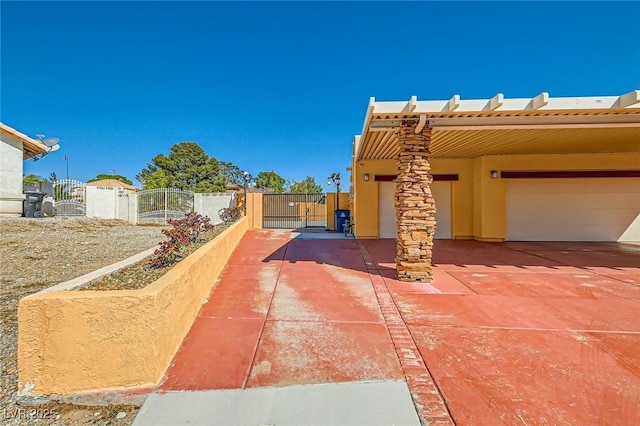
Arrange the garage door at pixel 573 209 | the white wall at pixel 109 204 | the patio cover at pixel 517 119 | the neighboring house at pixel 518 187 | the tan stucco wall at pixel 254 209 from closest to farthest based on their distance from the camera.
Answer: the patio cover at pixel 517 119, the neighboring house at pixel 518 187, the garage door at pixel 573 209, the tan stucco wall at pixel 254 209, the white wall at pixel 109 204

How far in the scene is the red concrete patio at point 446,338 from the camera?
2.34m

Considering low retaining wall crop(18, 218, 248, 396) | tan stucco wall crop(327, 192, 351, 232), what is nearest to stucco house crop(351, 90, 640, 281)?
tan stucco wall crop(327, 192, 351, 232)

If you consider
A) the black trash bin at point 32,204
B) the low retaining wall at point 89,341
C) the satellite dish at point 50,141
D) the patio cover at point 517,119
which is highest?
the satellite dish at point 50,141

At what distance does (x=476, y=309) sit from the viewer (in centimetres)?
411

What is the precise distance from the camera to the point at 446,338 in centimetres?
328

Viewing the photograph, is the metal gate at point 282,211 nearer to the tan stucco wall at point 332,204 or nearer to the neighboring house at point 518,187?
the tan stucco wall at point 332,204

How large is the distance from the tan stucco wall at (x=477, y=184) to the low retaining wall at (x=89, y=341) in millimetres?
8739

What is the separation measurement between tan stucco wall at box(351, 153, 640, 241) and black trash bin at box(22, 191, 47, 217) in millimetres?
13294

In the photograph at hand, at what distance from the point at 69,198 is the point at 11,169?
3.48 meters

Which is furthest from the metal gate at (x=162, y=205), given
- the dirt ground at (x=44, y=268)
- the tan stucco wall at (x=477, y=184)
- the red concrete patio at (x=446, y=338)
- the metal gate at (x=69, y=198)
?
the red concrete patio at (x=446, y=338)

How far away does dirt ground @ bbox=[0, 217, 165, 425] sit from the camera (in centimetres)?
225

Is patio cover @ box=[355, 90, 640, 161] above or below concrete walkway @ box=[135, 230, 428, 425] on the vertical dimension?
above

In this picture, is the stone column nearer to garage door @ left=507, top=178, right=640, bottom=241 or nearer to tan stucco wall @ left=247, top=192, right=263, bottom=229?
garage door @ left=507, top=178, right=640, bottom=241

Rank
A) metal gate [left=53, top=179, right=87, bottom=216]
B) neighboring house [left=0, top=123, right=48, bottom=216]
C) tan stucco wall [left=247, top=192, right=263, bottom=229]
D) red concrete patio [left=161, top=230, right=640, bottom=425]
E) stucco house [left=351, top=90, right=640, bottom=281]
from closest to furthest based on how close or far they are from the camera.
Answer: red concrete patio [left=161, top=230, right=640, bottom=425]
stucco house [left=351, top=90, right=640, bottom=281]
neighboring house [left=0, top=123, right=48, bottom=216]
tan stucco wall [left=247, top=192, right=263, bottom=229]
metal gate [left=53, top=179, right=87, bottom=216]
